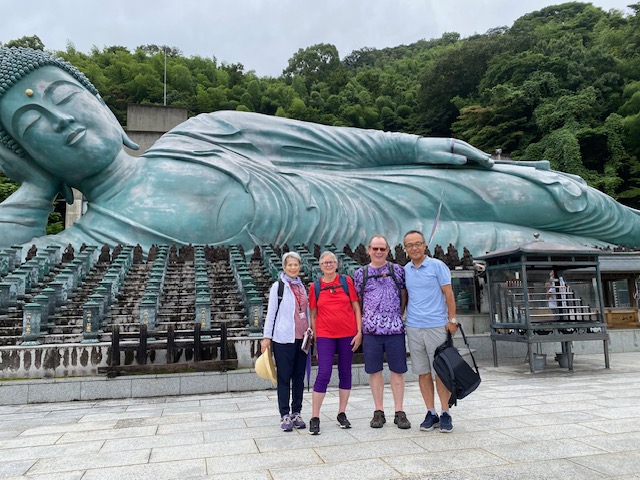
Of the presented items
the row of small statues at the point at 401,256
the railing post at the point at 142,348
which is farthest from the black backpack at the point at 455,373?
the row of small statues at the point at 401,256

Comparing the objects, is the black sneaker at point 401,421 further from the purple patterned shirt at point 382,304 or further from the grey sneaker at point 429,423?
the purple patterned shirt at point 382,304

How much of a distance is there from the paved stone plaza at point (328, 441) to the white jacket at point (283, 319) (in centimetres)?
A: 64

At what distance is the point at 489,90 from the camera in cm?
3234

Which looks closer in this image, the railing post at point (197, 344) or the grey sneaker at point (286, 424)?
the grey sneaker at point (286, 424)

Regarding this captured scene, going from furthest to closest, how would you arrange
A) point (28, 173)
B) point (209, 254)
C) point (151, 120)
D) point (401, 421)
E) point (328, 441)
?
point (151, 120) < point (28, 173) < point (209, 254) < point (401, 421) < point (328, 441)

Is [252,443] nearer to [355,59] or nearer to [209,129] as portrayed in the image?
[209,129]

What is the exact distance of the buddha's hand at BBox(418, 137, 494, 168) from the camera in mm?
11539

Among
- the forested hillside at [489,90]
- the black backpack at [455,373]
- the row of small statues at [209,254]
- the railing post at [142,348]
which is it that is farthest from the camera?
the forested hillside at [489,90]

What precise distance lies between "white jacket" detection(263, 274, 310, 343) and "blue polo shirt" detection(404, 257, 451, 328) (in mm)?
824

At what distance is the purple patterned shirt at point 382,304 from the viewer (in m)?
3.48

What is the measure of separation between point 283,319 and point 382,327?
69cm

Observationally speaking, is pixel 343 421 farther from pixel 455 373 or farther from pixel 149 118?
pixel 149 118

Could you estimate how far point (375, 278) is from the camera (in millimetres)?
3580

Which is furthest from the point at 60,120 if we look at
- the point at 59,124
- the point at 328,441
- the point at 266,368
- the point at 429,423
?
the point at 429,423
